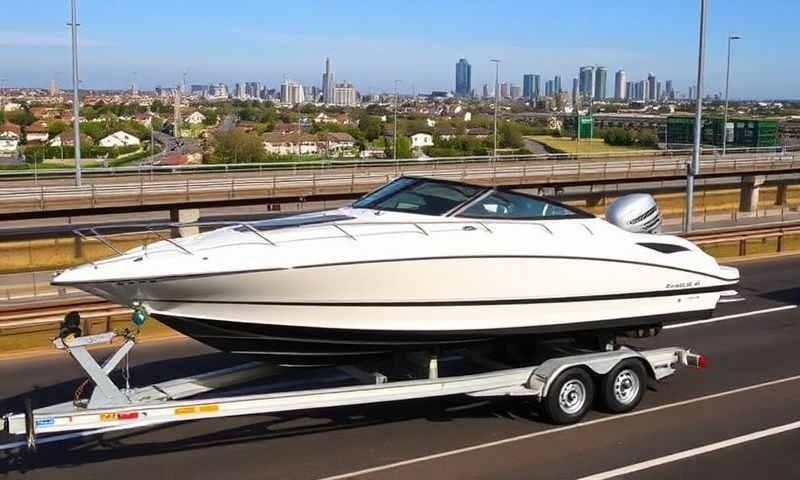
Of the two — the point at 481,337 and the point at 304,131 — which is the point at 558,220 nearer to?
the point at 481,337

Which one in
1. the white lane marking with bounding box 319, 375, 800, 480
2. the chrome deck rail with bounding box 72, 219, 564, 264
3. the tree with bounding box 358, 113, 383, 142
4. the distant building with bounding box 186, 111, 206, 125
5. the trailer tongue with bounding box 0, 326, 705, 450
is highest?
the distant building with bounding box 186, 111, 206, 125

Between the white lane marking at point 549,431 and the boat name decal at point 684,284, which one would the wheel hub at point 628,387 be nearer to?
the white lane marking at point 549,431

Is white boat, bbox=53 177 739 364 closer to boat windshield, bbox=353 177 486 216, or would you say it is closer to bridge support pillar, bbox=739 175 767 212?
boat windshield, bbox=353 177 486 216

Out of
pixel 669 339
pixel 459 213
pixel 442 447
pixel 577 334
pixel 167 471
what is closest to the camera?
pixel 167 471

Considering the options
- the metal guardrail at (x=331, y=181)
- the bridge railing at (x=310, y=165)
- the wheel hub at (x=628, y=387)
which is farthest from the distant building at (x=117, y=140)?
the wheel hub at (x=628, y=387)

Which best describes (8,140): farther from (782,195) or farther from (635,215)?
(635,215)

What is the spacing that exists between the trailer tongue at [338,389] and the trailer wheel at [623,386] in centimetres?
1

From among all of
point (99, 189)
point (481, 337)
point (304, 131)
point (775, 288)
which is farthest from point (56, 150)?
point (481, 337)

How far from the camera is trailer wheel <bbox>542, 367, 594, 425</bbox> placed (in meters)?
8.22

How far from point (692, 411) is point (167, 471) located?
530 cm

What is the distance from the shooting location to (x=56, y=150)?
64.9 metres

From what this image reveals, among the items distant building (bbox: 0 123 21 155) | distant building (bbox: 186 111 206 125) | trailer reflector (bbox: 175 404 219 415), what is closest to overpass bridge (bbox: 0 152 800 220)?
trailer reflector (bbox: 175 404 219 415)

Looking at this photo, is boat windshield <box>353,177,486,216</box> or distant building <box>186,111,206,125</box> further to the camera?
distant building <box>186,111,206,125</box>

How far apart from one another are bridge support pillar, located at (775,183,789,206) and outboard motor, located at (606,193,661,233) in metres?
45.6
